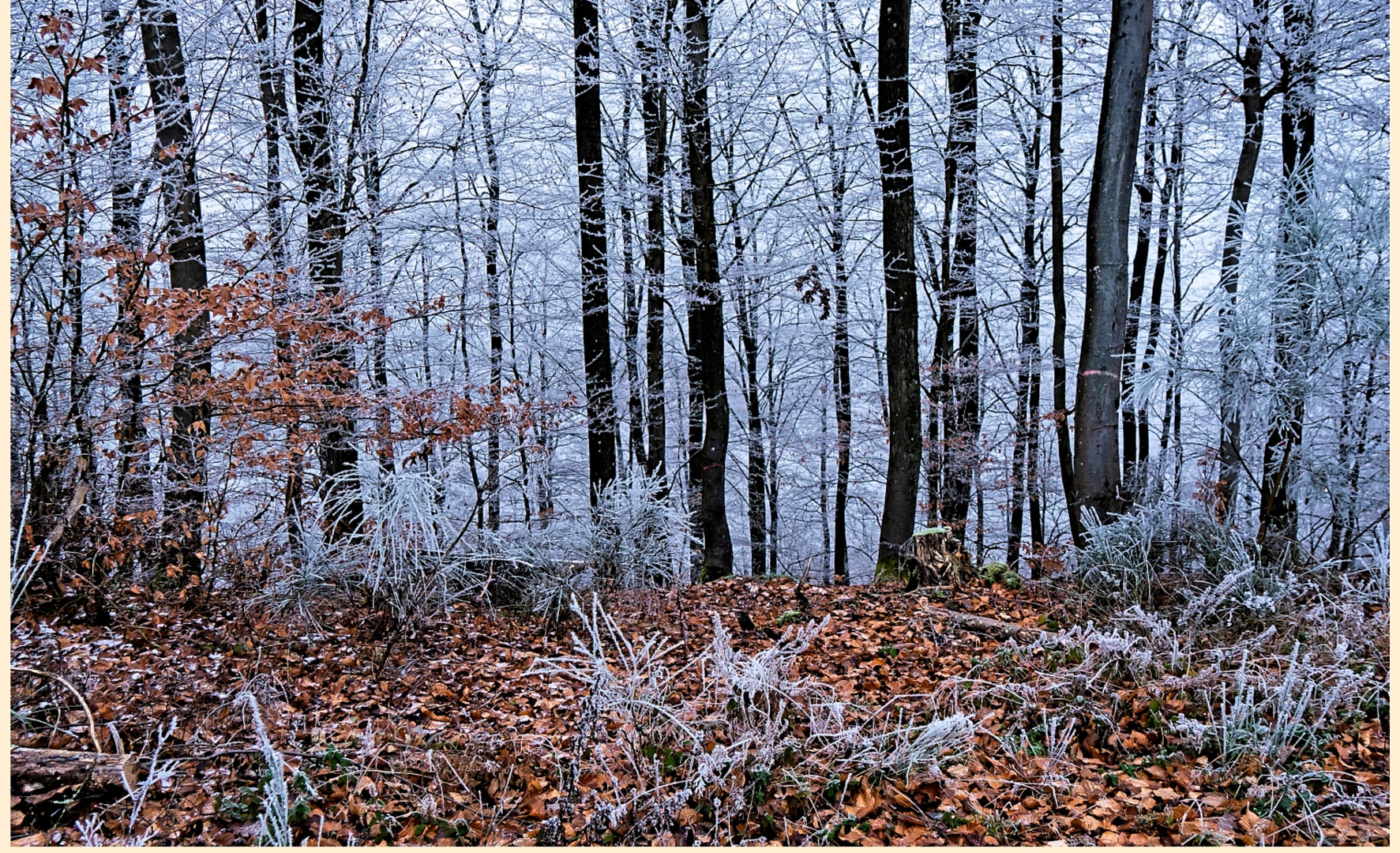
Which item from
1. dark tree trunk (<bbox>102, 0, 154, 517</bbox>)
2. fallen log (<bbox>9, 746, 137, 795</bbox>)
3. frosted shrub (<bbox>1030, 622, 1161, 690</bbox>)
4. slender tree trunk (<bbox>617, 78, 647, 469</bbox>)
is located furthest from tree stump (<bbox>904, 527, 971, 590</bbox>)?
dark tree trunk (<bbox>102, 0, 154, 517</bbox>)

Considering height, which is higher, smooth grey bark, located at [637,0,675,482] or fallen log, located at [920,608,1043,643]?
smooth grey bark, located at [637,0,675,482]

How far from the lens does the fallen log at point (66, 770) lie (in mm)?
2654

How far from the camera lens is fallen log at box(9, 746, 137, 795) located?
8.71 ft

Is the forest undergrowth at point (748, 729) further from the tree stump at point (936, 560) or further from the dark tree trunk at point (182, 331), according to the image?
the tree stump at point (936, 560)

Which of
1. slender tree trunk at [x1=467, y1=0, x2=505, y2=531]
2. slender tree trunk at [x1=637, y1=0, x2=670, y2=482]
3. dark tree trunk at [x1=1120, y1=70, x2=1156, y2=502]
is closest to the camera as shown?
slender tree trunk at [x1=637, y1=0, x2=670, y2=482]

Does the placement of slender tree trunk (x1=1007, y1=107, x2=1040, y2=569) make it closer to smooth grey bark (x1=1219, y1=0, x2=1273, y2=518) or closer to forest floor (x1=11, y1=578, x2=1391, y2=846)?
smooth grey bark (x1=1219, y1=0, x2=1273, y2=518)

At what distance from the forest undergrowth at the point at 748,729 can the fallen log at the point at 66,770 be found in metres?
0.06

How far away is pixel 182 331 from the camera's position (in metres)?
4.63

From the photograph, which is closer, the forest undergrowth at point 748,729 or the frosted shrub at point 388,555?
the forest undergrowth at point 748,729

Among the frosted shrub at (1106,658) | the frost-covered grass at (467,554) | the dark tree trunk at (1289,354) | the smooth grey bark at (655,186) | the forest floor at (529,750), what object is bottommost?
the forest floor at (529,750)

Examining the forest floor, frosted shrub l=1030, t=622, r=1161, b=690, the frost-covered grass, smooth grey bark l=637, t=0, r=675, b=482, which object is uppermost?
smooth grey bark l=637, t=0, r=675, b=482

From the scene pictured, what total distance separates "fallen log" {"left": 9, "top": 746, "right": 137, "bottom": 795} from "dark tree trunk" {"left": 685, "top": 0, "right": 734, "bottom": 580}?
545 centimetres

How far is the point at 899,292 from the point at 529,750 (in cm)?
511

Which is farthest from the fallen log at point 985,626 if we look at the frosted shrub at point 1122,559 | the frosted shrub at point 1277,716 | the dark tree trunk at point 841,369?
the dark tree trunk at point 841,369
